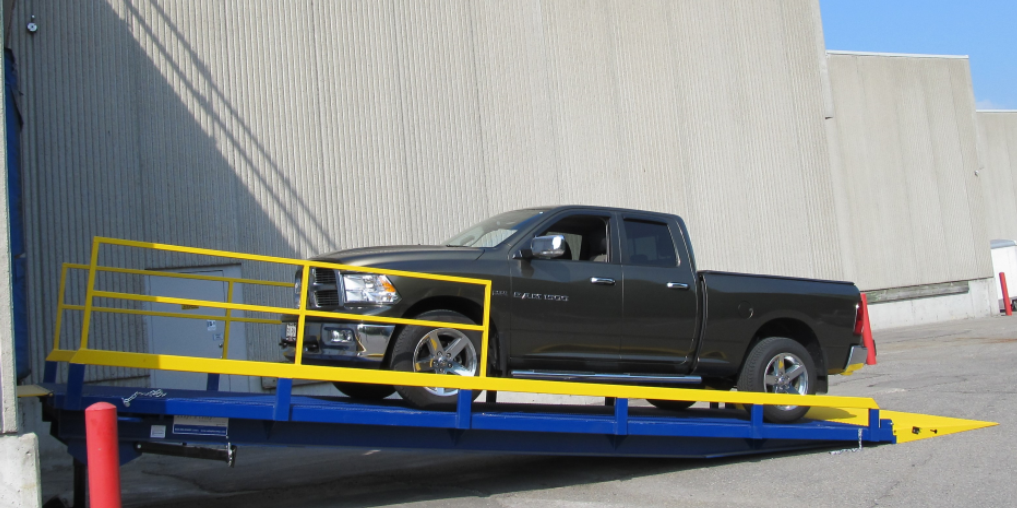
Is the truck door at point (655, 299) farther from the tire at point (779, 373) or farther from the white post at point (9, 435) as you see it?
the white post at point (9, 435)

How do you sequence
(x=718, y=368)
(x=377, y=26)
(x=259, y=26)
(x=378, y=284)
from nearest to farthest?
1. (x=378, y=284)
2. (x=718, y=368)
3. (x=259, y=26)
4. (x=377, y=26)

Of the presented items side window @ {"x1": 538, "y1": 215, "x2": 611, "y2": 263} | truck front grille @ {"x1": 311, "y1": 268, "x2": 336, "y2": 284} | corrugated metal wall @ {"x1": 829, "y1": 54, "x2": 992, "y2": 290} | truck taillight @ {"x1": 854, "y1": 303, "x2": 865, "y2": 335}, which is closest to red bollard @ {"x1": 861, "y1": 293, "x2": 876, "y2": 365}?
truck taillight @ {"x1": 854, "y1": 303, "x2": 865, "y2": 335}

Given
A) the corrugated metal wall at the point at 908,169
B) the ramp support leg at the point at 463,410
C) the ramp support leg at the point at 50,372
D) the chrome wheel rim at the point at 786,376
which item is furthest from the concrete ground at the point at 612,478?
the corrugated metal wall at the point at 908,169

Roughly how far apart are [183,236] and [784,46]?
1341cm

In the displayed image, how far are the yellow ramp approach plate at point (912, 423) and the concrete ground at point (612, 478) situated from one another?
0.42 ft

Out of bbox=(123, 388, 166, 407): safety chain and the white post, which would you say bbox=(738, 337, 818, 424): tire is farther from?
the white post

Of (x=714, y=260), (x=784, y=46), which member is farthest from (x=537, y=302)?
(x=784, y=46)

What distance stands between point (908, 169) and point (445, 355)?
21471 mm

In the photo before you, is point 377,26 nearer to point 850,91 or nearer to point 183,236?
point 183,236

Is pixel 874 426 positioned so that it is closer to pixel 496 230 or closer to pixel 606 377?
pixel 606 377

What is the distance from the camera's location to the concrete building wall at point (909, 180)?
2266 cm

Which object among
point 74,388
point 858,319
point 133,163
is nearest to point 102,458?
point 74,388

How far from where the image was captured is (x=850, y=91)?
23.2m

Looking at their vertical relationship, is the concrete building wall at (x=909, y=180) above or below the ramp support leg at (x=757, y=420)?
above
